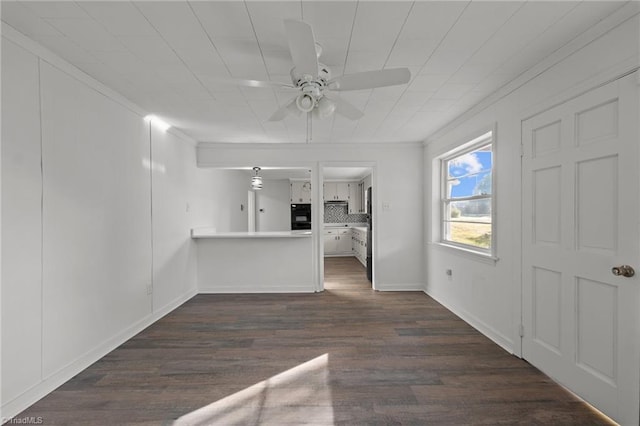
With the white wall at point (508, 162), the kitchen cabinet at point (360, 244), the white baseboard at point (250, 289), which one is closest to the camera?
the white wall at point (508, 162)

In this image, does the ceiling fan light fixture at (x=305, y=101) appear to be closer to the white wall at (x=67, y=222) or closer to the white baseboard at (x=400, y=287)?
the white wall at (x=67, y=222)

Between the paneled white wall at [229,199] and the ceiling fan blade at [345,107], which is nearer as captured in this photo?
the ceiling fan blade at [345,107]

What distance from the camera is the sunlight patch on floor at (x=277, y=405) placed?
5.78ft

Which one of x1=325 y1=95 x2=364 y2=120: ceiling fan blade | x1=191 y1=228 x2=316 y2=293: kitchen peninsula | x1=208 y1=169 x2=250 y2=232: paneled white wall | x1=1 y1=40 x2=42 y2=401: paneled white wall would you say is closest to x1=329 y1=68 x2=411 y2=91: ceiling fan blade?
x1=325 y1=95 x2=364 y2=120: ceiling fan blade

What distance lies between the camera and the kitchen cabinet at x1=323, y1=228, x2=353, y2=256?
27.3 feet

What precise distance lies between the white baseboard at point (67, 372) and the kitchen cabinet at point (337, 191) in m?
5.86

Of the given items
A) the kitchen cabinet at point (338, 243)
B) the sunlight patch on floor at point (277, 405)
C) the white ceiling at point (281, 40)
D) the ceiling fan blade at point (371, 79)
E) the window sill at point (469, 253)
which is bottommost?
the sunlight patch on floor at point (277, 405)

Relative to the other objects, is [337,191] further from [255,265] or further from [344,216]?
[255,265]

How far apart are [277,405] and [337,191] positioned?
6.99m

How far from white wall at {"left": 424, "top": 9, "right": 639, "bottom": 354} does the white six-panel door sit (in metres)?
0.11

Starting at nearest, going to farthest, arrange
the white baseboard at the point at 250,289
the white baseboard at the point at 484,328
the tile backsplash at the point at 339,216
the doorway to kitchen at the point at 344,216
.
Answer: the white baseboard at the point at 484,328
the white baseboard at the point at 250,289
the doorway to kitchen at the point at 344,216
the tile backsplash at the point at 339,216

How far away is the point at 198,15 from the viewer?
5.34ft

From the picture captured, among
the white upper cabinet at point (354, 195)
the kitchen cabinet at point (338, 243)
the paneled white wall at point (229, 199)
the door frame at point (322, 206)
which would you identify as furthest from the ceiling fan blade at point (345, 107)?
the white upper cabinet at point (354, 195)

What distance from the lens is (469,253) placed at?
3.24 metres
